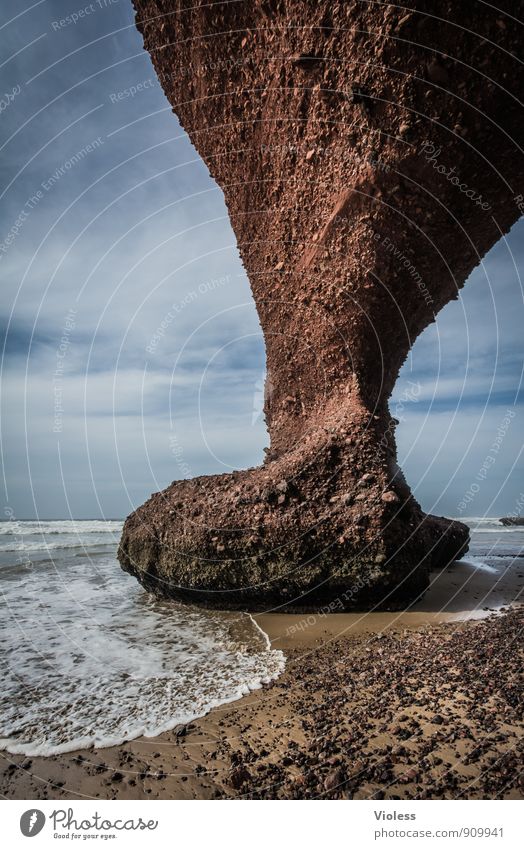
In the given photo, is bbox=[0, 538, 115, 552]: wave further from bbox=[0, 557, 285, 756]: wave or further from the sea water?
bbox=[0, 557, 285, 756]: wave

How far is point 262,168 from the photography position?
26.9 feet

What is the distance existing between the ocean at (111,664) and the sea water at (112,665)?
0.01 metres

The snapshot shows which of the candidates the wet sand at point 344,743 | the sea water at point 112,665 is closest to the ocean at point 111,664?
the sea water at point 112,665

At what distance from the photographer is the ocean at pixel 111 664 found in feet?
12.9

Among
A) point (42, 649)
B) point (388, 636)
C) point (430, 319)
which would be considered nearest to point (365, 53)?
point (430, 319)

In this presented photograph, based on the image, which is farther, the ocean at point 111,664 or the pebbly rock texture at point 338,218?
the pebbly rock texture at point 338,218

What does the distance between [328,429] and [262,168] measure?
16.3 ft

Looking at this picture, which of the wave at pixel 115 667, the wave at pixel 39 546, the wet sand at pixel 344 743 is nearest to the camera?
the wet sand at pixel 344 743

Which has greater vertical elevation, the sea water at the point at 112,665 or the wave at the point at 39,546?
the sea water at the point at 112,665

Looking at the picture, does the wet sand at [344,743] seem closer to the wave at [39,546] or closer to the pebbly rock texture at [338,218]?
the pebbly rock texture at [338,218]

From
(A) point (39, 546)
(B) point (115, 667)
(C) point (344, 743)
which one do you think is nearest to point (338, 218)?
(C) point (344, 743)

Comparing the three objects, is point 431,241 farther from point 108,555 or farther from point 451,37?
point 108,555

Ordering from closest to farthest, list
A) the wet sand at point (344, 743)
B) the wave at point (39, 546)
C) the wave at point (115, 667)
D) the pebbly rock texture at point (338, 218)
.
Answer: the wet sand at point (344, 743) → the wave at point (115, 667) → the pebbly rock texture at point (338, 218) → the wave at point (39, 546)
